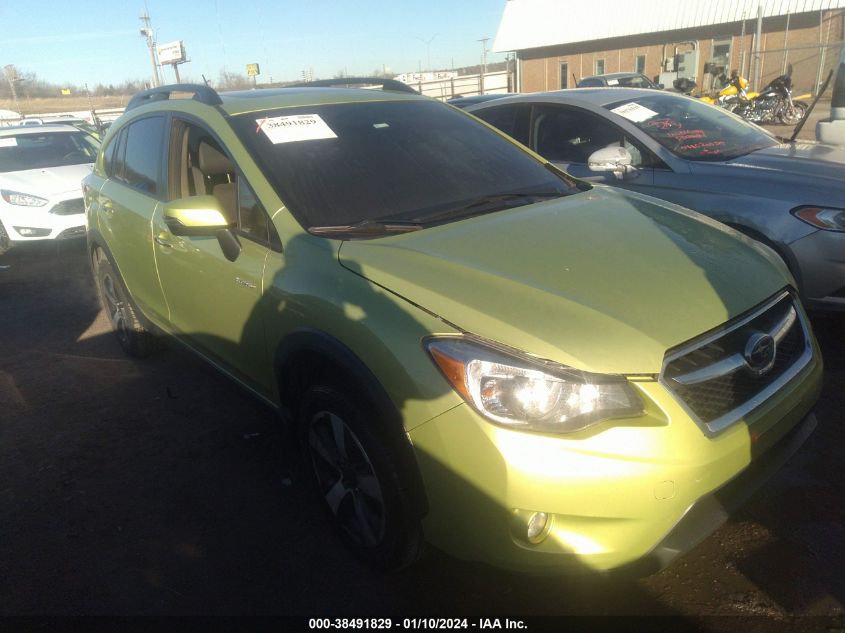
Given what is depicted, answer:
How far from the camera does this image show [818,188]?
3.79 metres

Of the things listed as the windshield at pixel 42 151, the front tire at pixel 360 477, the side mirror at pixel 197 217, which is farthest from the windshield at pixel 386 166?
the windshield at pixel 42 151

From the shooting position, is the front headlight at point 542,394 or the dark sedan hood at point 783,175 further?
the dark sedan hood at point 783,175

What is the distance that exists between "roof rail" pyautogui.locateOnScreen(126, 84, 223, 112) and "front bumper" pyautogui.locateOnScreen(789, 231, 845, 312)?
11.0ft

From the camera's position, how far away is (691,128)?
4.76m

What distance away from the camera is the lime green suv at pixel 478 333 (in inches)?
72.1

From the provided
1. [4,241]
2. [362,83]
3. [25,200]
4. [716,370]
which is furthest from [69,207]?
[716,370]

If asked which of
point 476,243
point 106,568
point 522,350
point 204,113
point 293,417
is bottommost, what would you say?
point 106,568

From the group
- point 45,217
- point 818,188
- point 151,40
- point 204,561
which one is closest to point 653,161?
point 818,188

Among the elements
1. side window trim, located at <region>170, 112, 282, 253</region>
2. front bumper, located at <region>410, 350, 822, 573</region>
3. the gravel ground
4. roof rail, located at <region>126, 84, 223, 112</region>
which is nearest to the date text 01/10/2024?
the gravel ground

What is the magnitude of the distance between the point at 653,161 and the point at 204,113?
9.88 feet

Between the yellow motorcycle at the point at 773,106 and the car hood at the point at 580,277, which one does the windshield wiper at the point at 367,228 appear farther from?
the yellow motorcycle at the point at 773,106

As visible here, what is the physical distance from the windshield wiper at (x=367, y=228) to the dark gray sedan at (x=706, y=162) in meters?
2.31

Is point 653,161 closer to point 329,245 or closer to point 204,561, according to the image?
point 329,245

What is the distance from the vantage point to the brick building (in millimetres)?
24516
